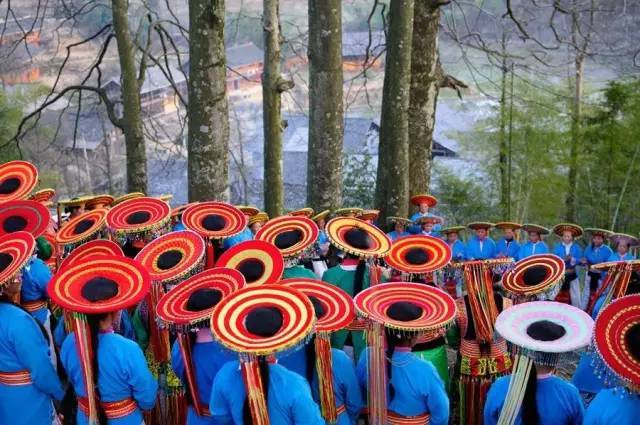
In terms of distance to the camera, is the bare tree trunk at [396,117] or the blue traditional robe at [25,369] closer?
the blue traditional robe at [25,369]

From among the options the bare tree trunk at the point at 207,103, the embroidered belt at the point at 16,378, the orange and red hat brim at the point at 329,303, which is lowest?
the embroidered belt at the point at 16,378

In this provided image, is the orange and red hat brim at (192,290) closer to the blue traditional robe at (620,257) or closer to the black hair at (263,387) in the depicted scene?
the black hair at (263,387)

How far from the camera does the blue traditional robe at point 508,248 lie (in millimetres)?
8656

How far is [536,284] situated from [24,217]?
432 centimetres

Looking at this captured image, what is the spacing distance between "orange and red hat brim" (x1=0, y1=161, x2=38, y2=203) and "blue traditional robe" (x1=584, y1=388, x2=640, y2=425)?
537 cm

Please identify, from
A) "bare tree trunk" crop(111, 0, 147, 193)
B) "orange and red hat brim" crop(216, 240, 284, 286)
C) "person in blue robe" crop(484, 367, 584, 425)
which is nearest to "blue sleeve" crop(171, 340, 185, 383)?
"orange and red hat brim" crop(216, 240, 284, 286)

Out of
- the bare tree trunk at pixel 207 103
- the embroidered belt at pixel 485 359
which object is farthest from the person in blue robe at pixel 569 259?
the bare tree trunk at pixel 207 103

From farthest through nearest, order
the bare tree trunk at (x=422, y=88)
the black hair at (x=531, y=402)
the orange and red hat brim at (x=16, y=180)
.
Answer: the bare tree trunk at (x=422, y=88), the orange and red hat brim at (x=16, y=180), the black hair at (x=531, y=402)

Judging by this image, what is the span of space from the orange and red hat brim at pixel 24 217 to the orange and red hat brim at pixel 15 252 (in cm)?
81

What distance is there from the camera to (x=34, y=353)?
4391 mm

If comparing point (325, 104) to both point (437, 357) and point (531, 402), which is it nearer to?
point (437, 357)

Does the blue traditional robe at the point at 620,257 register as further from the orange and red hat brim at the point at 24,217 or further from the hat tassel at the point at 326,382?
the orange and red hat brim at the point at 24,217

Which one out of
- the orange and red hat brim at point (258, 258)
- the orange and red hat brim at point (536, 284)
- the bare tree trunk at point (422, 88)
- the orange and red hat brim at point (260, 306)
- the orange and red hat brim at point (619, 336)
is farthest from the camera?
the bare tree trunk at point (422, 88)

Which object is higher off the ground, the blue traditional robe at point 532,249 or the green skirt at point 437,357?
the blue traditional robe at point 532,249
